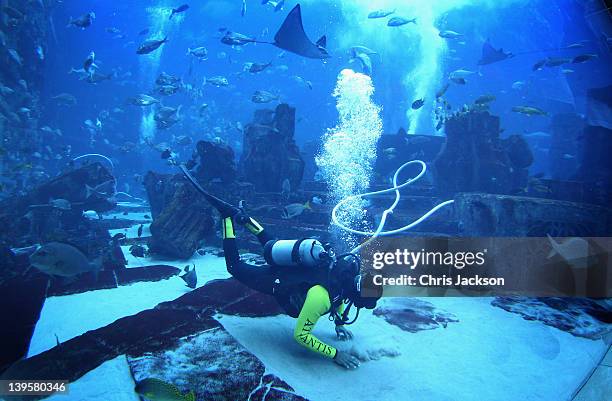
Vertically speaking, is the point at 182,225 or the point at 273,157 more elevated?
the point at 273,157

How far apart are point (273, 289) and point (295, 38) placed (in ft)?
19.7

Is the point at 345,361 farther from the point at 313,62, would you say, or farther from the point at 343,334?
the point at 313,62

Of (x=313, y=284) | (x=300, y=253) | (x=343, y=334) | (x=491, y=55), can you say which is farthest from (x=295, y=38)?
(x=491, y=55)

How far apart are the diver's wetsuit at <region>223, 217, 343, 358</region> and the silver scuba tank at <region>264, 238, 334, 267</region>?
0.83 ft

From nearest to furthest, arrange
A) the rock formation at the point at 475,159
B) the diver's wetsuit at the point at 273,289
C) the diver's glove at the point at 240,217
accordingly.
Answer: the diver's wetsuit at the point at 273,289 < the diver's glove at the point at 240,217 < the rock formation at the point at 475,159

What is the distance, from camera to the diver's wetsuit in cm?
329

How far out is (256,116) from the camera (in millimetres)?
20219

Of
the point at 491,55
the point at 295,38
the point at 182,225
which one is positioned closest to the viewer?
the point at 295,38

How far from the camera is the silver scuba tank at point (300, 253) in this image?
3492 millimetres

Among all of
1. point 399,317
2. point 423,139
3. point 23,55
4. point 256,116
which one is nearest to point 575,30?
point 423,139

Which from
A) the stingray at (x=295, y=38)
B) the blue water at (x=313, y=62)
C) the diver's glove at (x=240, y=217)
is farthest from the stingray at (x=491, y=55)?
the blue water at (x=313, y=62)

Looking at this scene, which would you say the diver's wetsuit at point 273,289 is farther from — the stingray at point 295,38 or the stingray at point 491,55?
the stingray at point 491,55

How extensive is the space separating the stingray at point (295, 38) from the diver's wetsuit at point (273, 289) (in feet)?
15.4

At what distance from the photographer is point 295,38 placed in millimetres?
7438
